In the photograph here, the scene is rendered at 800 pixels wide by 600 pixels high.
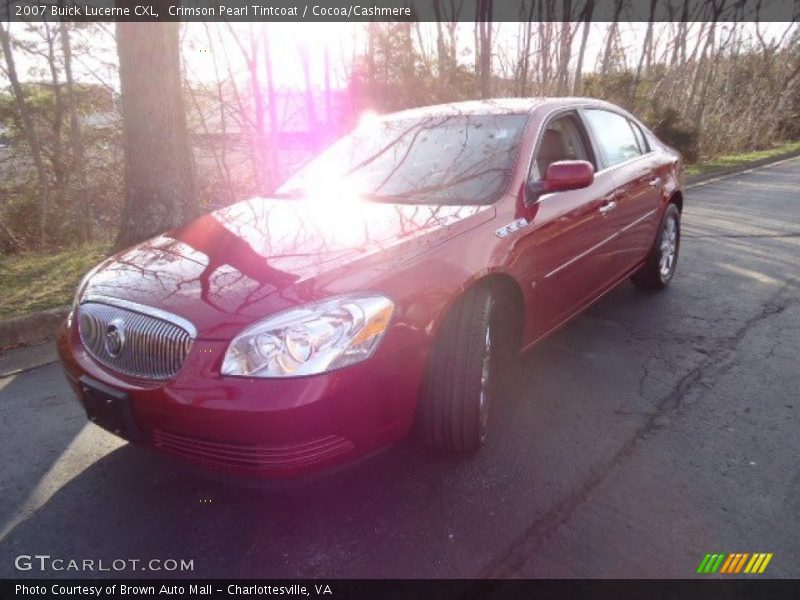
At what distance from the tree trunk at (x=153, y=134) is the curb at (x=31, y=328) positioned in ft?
4.75

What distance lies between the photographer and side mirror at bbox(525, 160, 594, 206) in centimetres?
289

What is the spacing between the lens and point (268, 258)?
237 cm

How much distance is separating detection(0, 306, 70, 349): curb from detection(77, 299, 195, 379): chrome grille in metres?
2.28

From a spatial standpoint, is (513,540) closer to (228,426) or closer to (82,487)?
(228,426)

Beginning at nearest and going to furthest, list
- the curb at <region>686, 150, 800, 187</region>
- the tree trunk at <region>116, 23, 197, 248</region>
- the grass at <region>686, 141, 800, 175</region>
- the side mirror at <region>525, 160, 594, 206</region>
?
the side mirror at <region>525, 160, 594, 206</region> → the tree trunk at <region>116, 23, 197, 248</region> → the curb at <region>686, 150, 800, 187</region> → the grass at <region>686, 141, 800, 175</region>

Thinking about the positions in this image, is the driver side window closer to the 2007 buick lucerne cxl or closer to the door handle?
the 2007 buick lucerne cxl

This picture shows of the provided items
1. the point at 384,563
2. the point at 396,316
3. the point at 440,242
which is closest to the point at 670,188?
the point at 440,242

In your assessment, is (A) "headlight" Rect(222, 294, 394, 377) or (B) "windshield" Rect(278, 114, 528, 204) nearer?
(A) "headlight" Rect(222, 294, 394, 377)

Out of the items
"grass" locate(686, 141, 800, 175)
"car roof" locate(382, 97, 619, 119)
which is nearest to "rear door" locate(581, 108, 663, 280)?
"car roof" locate(382, 97, 619, 119)

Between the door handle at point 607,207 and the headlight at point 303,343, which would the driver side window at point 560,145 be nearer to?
the door handle at point 607,207

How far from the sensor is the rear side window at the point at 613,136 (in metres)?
3.84

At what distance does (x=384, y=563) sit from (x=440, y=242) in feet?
4.05

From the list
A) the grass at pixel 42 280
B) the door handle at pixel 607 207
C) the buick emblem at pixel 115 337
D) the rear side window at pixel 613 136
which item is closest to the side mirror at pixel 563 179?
the door handle at pixel 607 207

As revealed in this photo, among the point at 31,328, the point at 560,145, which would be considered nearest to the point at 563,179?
the point at 560,145
